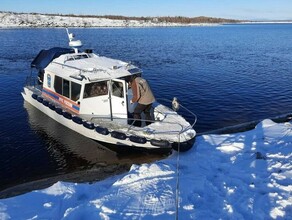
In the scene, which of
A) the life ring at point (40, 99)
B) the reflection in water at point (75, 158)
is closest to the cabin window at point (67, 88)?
the life ring at point (40, 99)

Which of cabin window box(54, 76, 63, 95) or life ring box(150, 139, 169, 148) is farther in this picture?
cabin window box(54, 76, 63, 95)

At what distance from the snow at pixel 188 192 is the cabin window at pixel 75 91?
4932 millimetres

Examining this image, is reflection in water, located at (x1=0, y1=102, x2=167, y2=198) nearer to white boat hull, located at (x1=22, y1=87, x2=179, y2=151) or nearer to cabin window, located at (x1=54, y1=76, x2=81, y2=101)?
white boat hull, located at (x1=22, y1=87, x2=179, y2=151)

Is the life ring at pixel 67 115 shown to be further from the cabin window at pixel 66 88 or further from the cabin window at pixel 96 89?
the cabin window at pixel 96 89

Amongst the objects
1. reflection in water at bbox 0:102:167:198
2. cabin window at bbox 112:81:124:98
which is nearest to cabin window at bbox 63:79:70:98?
reflection in water at bbox 0:102:167:198

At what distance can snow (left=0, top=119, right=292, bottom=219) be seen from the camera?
805cm

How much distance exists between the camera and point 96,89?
13.8 metres

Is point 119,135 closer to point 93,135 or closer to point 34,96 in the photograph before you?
point 93,135

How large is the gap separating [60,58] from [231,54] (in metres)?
30.7

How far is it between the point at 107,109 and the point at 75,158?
98.1 inches

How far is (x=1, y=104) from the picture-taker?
782 inches

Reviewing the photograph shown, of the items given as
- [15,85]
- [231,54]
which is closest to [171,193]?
[15,85]

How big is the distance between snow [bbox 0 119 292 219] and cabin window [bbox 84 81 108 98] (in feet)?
13.9

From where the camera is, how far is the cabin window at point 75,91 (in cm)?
1415
